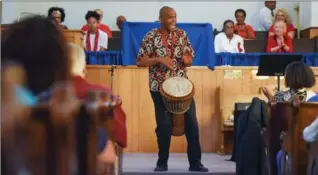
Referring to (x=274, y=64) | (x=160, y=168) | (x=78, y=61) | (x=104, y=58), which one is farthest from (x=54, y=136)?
(x=104, y=58)

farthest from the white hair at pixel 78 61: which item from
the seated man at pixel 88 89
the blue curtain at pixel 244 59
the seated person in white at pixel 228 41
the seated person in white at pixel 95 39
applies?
the seated person in white at pixel 228 41

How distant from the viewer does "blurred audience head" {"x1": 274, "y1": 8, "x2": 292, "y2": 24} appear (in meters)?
10.1

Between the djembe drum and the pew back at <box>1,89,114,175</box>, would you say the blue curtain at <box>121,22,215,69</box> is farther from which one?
the pew back at <box>1,89,114,175</box>

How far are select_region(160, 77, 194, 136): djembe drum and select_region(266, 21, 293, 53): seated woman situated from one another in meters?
3.89

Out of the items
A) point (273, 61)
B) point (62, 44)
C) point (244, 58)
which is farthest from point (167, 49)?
point (62, 44)

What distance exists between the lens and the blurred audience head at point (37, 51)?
1447 millimetres

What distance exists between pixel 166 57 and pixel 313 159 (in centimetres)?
191

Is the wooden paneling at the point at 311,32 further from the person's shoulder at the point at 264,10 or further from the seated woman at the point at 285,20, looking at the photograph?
the person's shoulder at the point at 264,10

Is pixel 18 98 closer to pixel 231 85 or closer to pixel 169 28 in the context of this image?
pixel 169 28

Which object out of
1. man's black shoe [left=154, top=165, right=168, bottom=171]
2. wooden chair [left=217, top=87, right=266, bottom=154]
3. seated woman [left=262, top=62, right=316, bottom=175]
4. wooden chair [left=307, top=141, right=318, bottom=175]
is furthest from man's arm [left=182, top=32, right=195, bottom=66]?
wooden chair [left=217, top=87, right=266, bottom=154]

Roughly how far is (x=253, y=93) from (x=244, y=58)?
802 mm

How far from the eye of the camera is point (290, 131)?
4047mm

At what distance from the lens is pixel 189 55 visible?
5391 mm

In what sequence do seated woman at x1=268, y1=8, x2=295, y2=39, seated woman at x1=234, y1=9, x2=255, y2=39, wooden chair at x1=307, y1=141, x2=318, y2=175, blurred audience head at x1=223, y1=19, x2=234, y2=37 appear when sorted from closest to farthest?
wooden chair at x1=307, y1=141, x2=318, y2=175 < blurred audience head at x1=223, y1=19, x2=234, y2=37 < seated woman at x1=268, y1=8, x2=295, y2=39 < seated woman at x1=234, y1=9, x2=255, y2=39
